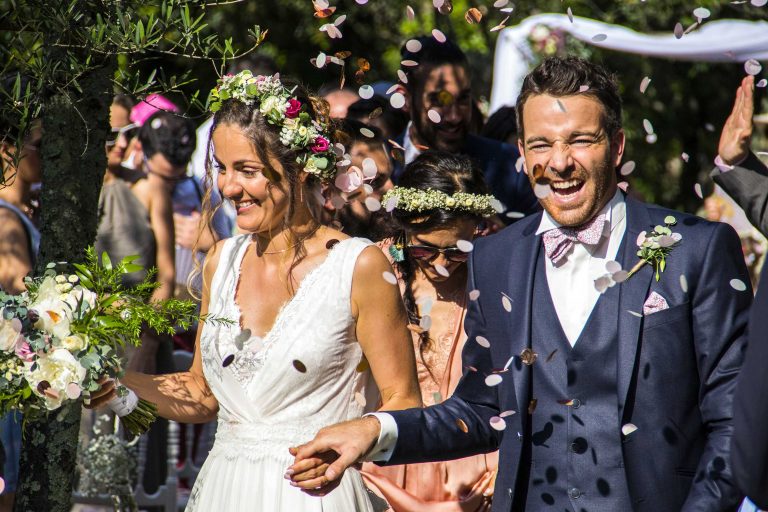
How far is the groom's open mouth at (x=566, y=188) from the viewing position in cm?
322

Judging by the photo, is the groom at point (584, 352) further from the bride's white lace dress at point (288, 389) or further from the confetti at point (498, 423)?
the bride's white lace dress at point (288, 389)

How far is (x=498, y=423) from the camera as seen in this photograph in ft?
10.6

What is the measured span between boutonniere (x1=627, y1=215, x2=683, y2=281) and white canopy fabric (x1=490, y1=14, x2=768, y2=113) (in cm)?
632

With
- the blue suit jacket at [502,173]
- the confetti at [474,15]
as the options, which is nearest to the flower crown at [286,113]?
the confetti at [474,15]

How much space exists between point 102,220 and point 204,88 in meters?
7.84

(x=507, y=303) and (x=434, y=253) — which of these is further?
(x=434, y=253)

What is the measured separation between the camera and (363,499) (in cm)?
365

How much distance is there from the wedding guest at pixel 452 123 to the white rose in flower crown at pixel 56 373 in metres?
3.00

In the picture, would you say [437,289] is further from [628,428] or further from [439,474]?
[628,428]

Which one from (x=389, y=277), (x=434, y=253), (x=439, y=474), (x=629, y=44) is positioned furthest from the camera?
(x=629, y=44)

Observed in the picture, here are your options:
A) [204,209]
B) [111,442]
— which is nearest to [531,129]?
[204,209]

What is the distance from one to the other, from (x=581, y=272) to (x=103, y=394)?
149 centimetres

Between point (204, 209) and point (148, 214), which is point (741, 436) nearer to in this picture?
point (204, 209)

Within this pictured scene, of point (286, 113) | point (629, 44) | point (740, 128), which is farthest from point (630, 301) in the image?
point (629, 44)
